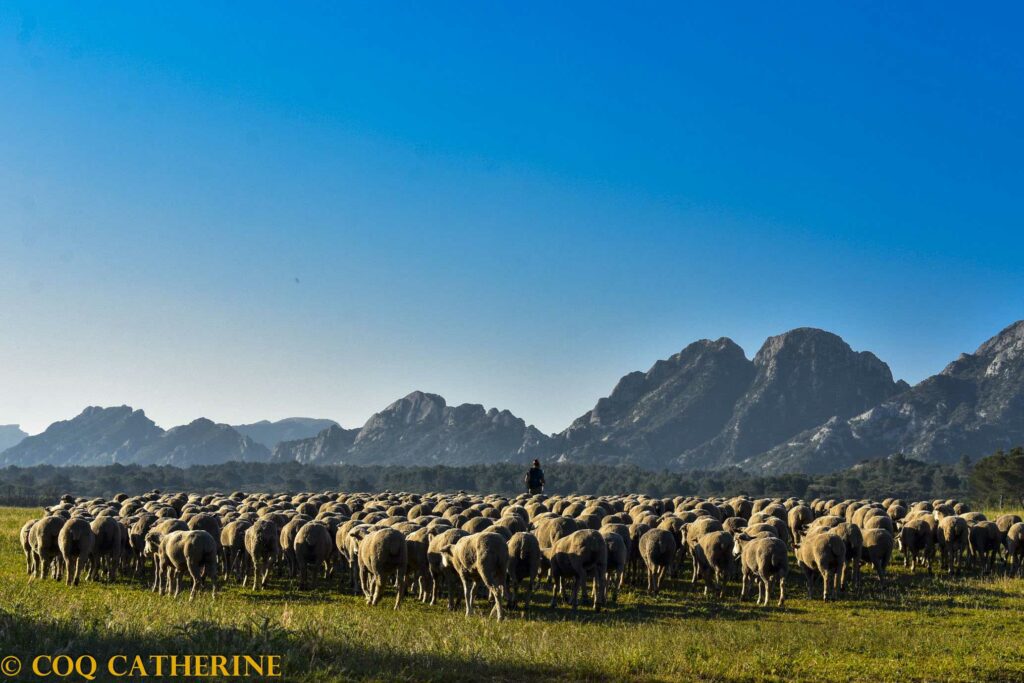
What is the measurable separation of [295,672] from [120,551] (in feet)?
50.6

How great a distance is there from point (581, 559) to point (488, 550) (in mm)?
2956

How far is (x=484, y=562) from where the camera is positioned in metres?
18.8

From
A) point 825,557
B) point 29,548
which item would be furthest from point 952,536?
point 29,548

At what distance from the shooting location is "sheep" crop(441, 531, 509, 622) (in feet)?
61.8

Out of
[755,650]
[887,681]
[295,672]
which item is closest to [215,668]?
[295,672]

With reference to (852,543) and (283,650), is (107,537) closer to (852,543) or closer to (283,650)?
(283,650)

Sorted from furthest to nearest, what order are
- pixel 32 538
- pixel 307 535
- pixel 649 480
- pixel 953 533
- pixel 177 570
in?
pixel 649 480 → pixel 953 533 → pixel 32 538 → pixel 307 535 → pixel 177 570

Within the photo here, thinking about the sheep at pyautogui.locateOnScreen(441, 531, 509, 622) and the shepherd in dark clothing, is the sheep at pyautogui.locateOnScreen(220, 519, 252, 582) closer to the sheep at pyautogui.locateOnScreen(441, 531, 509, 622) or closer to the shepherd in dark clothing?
the sheep at pyautogui.locateOnScreen(441, 531, 509, 622)

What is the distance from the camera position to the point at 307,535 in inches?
922

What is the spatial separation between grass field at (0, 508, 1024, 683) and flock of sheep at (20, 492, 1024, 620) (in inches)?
43.8

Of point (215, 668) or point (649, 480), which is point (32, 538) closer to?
point (215, 668)

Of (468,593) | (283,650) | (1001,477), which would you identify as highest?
(1001,477)

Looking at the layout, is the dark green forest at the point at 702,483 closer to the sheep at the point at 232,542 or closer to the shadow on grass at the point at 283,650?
the sheep at the point at 232,542

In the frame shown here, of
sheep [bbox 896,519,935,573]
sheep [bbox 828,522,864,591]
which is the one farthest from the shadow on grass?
sheep [bbox 896,519,935,573]
